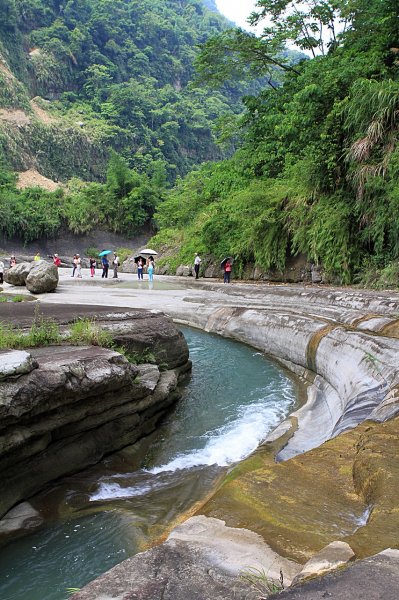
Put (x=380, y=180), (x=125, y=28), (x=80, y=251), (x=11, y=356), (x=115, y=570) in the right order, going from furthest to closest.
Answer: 1. (x=125, y=28)
2. (x=80, y=251)
3. (x=380, y=180)
4. (x=11, y=356)
5. (x=115, y=570)

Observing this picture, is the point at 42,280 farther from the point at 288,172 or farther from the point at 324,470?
the point at 324,470

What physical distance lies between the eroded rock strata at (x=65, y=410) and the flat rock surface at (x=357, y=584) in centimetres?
342

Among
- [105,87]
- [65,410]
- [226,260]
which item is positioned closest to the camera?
[65,410]

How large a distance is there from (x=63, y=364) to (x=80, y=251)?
43.6 m

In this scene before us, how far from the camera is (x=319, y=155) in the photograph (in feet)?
54.6

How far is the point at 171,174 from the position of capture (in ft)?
234

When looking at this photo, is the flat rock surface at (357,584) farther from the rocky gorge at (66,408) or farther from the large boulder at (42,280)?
the large boulder at (42,280)

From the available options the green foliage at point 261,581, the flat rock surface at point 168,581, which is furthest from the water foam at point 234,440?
the green foliage at point 261,581

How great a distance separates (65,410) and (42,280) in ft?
48.1

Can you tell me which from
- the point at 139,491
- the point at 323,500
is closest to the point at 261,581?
the point at 323,500

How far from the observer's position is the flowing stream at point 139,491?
13.1 ft

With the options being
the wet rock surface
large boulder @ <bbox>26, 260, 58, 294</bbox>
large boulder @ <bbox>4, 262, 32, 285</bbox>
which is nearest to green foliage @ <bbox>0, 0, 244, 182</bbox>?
large boulder @ <bbox>4, 262, 32, 285</bbox>

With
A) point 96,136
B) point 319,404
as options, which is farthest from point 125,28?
point 319,404

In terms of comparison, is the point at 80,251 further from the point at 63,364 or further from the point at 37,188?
the point at 63,364
